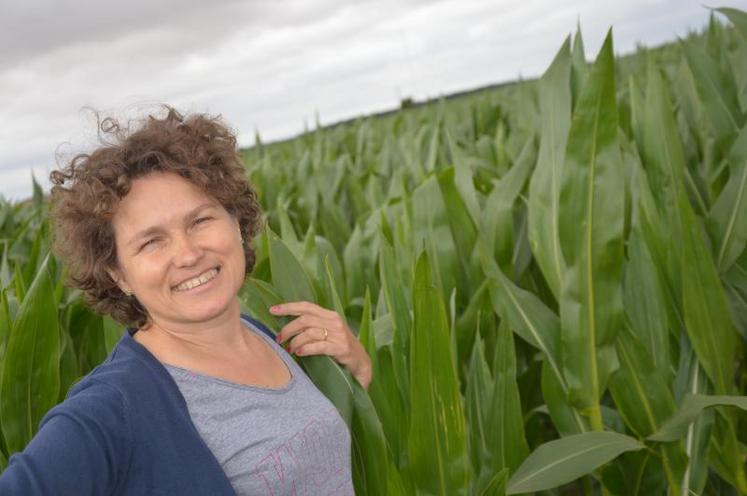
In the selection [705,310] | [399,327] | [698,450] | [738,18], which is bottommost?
[698,450]

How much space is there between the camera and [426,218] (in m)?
1.86

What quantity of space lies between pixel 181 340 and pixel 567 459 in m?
0.61

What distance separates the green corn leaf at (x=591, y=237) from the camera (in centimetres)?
142

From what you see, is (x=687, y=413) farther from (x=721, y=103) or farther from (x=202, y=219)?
(x=721, y=103)

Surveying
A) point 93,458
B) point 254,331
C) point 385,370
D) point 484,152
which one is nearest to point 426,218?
point 385,370

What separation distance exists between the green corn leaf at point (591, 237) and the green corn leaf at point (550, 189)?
6 cm

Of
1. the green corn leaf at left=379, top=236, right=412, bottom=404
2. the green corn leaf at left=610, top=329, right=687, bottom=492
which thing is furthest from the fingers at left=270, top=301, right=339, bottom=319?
the green corn leaf at left=610, top=329, right=687, bottom=492

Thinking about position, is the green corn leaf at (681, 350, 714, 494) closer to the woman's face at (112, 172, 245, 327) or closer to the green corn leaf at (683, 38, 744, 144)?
the green corn leaf at (683, 38, 744, 144)

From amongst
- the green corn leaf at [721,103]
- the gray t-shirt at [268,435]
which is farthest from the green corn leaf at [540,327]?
the green corn leaf at [721,103]

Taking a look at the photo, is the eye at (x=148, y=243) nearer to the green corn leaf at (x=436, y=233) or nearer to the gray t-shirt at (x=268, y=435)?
the gray t-shirt at (x=268, y=435)

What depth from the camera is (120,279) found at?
3.79 ft

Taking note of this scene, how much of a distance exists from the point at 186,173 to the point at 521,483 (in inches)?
26.1

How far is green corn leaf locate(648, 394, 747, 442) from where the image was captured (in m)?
1.36

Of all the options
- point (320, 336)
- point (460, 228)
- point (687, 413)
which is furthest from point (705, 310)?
point (320, 336)
